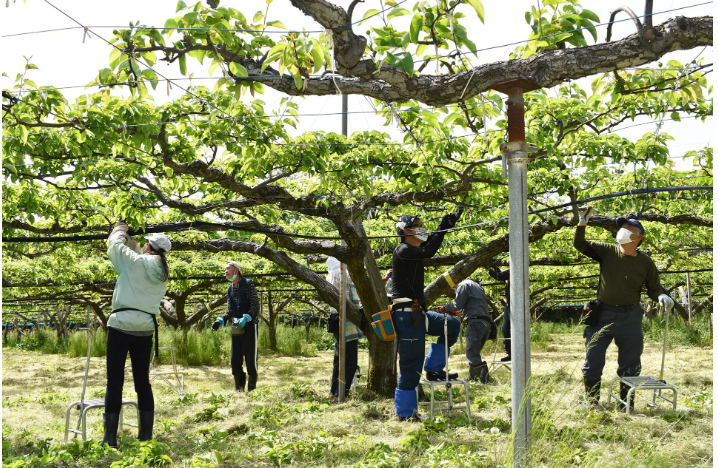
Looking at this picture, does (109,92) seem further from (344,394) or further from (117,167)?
(344,394)

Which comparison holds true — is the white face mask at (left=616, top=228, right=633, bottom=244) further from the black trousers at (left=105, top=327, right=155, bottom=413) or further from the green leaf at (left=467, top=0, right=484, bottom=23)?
the black trousers at (left=105, top=327, right=155, bottom=413)

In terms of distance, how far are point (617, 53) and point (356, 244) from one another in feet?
13.5

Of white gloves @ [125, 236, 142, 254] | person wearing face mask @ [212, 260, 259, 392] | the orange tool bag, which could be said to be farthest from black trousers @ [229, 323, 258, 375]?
white gloves @ [125, 236, 142, 254]

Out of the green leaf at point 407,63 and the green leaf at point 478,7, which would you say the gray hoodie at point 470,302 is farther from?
the green leaf at point 478,7

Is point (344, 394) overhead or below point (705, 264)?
below

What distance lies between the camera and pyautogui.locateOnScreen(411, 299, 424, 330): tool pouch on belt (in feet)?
16.6

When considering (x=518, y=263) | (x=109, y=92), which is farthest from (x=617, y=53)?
(x=109, y=92)

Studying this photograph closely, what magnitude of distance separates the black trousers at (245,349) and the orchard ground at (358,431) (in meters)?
0.46

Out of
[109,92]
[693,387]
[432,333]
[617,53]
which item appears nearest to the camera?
[617,53]

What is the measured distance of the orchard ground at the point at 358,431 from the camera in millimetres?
3562

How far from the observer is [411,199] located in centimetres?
617

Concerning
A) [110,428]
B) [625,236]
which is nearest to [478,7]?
[625,236]

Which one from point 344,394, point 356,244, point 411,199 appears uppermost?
point 411,199

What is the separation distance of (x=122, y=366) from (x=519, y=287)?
9.52 feet
